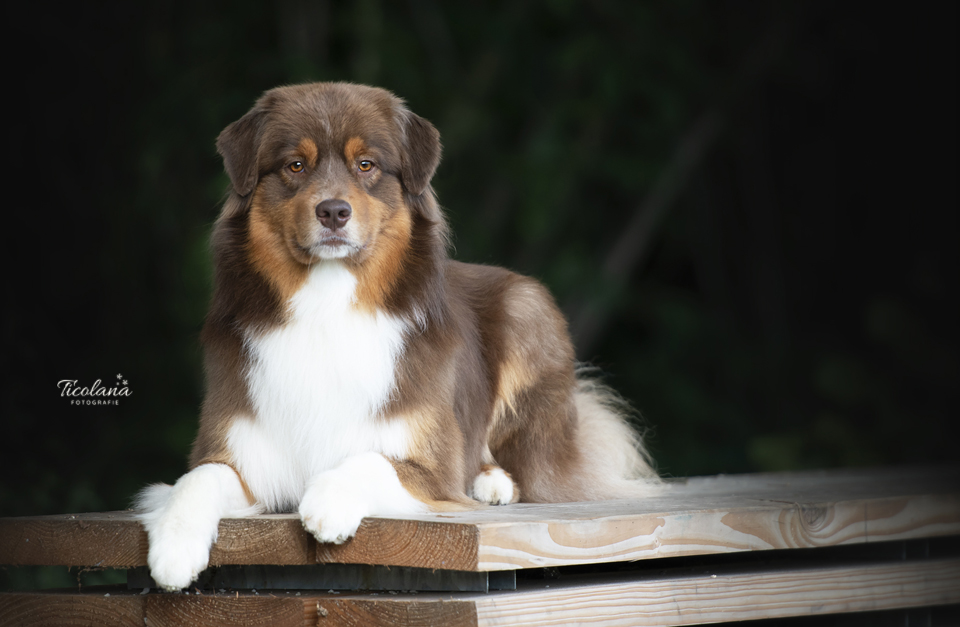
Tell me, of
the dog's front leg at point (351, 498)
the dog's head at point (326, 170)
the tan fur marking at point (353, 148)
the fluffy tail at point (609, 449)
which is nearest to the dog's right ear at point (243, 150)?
the dog's head at point (326, 170)

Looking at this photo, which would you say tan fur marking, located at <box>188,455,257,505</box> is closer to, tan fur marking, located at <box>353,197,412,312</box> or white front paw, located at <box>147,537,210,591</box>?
white front paw, located at <box>147,537,210,591</box>

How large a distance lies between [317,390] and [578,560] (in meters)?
0.94

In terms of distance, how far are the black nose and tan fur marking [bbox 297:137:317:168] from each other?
0.19m

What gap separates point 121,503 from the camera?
6203mm

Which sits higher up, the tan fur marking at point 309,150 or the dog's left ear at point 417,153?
the dog's left ear at point 417,153

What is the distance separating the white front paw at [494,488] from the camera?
356cm

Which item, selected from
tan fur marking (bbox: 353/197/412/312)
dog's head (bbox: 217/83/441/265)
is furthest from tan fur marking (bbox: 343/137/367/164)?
tan fur marking (bbox: 353/197/412/312)

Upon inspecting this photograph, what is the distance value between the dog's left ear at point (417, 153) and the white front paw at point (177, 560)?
127 centimetres

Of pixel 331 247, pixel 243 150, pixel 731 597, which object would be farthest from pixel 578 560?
pixel 243 150

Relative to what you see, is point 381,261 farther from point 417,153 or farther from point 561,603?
point 561,603

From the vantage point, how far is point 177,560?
8.90 feet

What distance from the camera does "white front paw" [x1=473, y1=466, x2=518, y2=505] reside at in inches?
140

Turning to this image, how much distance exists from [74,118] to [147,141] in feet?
1.56

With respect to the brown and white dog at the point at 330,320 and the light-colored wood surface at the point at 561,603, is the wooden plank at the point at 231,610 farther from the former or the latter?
the brown and white dog at the point at 330,320
